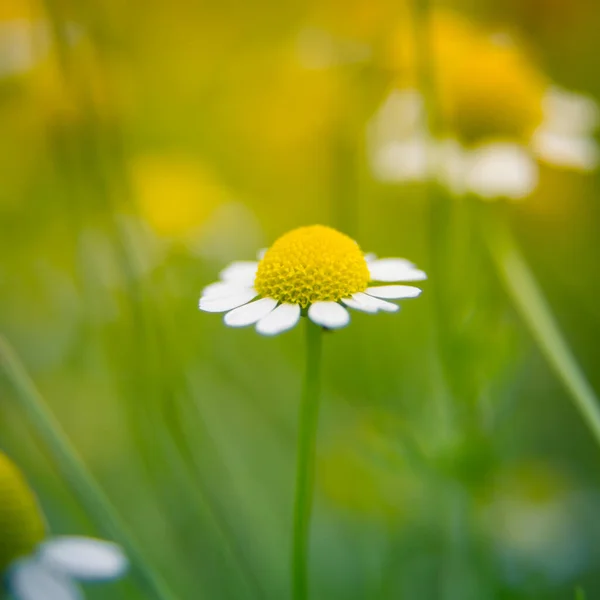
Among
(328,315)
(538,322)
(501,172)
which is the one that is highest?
(501,172)

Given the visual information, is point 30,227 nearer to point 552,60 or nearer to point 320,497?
point 320,497

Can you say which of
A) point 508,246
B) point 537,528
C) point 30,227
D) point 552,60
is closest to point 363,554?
point 537,528

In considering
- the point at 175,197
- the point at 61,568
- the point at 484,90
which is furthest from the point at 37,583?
the point at 175,197

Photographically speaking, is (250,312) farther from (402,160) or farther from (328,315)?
(402,160)

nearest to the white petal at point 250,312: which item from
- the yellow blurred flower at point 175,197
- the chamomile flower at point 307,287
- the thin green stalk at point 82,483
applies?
the chamomile flower at point 307,287

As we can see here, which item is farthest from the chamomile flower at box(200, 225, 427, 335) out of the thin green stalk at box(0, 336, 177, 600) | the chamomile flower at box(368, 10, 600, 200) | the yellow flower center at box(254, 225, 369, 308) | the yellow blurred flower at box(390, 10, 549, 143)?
the yellow blurred flower at box(390, 10, 549, 143)

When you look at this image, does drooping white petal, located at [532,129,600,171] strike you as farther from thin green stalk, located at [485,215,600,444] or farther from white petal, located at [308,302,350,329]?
white petal, located at [308,302,350,329]
